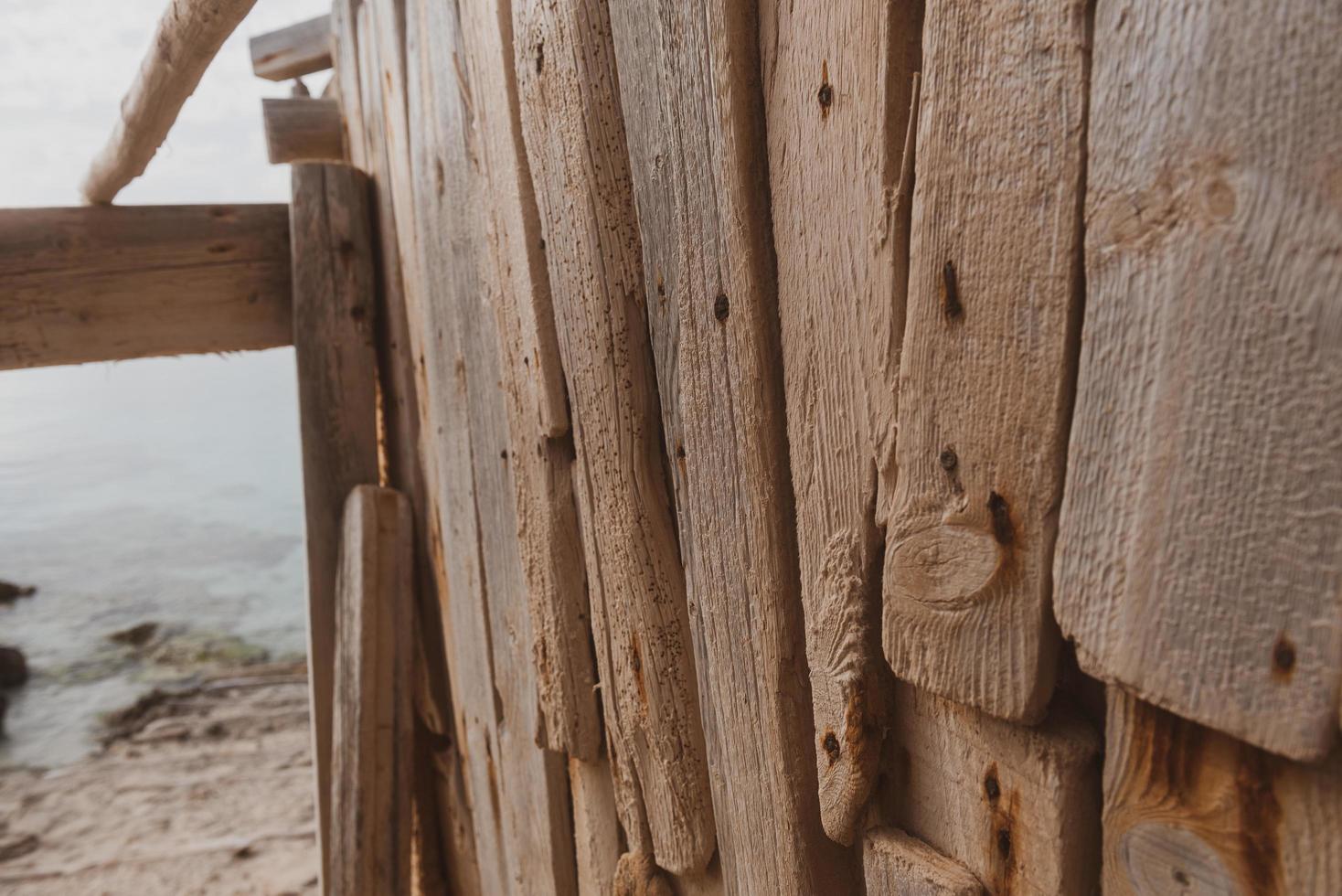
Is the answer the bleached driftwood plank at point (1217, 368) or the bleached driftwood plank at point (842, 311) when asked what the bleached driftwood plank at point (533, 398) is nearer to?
the bleached driftwood plank at point (842, 311)

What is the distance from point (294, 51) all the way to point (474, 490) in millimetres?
1782

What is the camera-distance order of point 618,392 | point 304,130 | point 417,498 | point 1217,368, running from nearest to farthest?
point 1217,368 → point 618,392 → point 417,498 → point 304,130

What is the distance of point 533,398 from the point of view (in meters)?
1.33

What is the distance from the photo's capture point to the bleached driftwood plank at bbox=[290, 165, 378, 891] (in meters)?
2.18

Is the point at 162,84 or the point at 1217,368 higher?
the point at 162,84

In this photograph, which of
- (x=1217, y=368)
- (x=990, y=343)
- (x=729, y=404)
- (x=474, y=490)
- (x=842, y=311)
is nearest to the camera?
(x=1217, y=368)

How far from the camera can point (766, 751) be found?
37.7 inches

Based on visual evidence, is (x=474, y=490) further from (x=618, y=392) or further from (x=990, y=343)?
(x=990, y=343)

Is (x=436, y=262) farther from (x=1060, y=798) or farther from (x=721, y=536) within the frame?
(x=1060, y=798)

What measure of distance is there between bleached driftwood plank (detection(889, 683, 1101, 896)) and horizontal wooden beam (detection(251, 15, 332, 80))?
2.59 metres

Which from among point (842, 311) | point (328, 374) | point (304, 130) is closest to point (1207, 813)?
point (842, 311)

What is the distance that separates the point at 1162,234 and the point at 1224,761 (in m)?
0.32

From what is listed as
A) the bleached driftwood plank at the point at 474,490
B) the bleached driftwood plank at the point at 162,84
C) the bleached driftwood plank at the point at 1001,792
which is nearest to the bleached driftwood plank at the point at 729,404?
the bleached driftwood plank at the point at 1001,792

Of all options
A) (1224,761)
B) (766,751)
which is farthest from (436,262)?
(1224,761)
